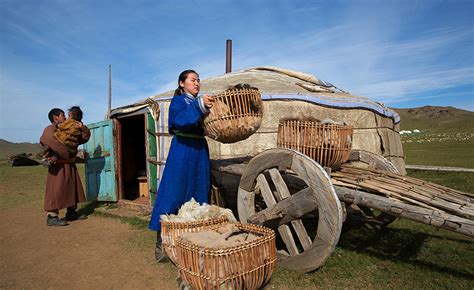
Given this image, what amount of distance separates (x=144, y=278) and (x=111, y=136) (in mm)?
4117

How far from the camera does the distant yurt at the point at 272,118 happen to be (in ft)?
17.7

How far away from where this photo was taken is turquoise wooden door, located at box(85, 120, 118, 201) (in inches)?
261

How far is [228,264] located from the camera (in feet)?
6.07

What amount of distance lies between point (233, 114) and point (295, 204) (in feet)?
3.13

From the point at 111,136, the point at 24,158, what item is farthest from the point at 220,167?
the point at 24,158

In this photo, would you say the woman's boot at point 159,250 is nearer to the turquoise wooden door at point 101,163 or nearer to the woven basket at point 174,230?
the woven basket at point 174,230

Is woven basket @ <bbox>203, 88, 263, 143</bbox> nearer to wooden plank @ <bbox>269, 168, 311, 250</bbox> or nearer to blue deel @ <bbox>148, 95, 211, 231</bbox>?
blue deel @ <bbox>148, 95, 211, 231</bbox>

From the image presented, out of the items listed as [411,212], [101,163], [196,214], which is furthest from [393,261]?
[101,163]

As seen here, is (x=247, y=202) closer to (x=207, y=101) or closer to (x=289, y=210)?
(x=289, y=210)

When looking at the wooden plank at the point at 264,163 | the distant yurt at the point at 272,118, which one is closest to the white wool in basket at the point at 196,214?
the wooden plank at the point at 264,163

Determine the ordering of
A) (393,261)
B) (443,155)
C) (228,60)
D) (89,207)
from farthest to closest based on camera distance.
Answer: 1. (443,155)
2. (228,60)
3. (89,207)
4. (393,261)

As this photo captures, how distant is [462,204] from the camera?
255 centimetres

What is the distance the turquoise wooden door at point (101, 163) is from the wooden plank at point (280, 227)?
4589 millimetres

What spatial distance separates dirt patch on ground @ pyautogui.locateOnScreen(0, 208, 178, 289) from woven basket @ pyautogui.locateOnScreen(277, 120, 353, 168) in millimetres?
1808
